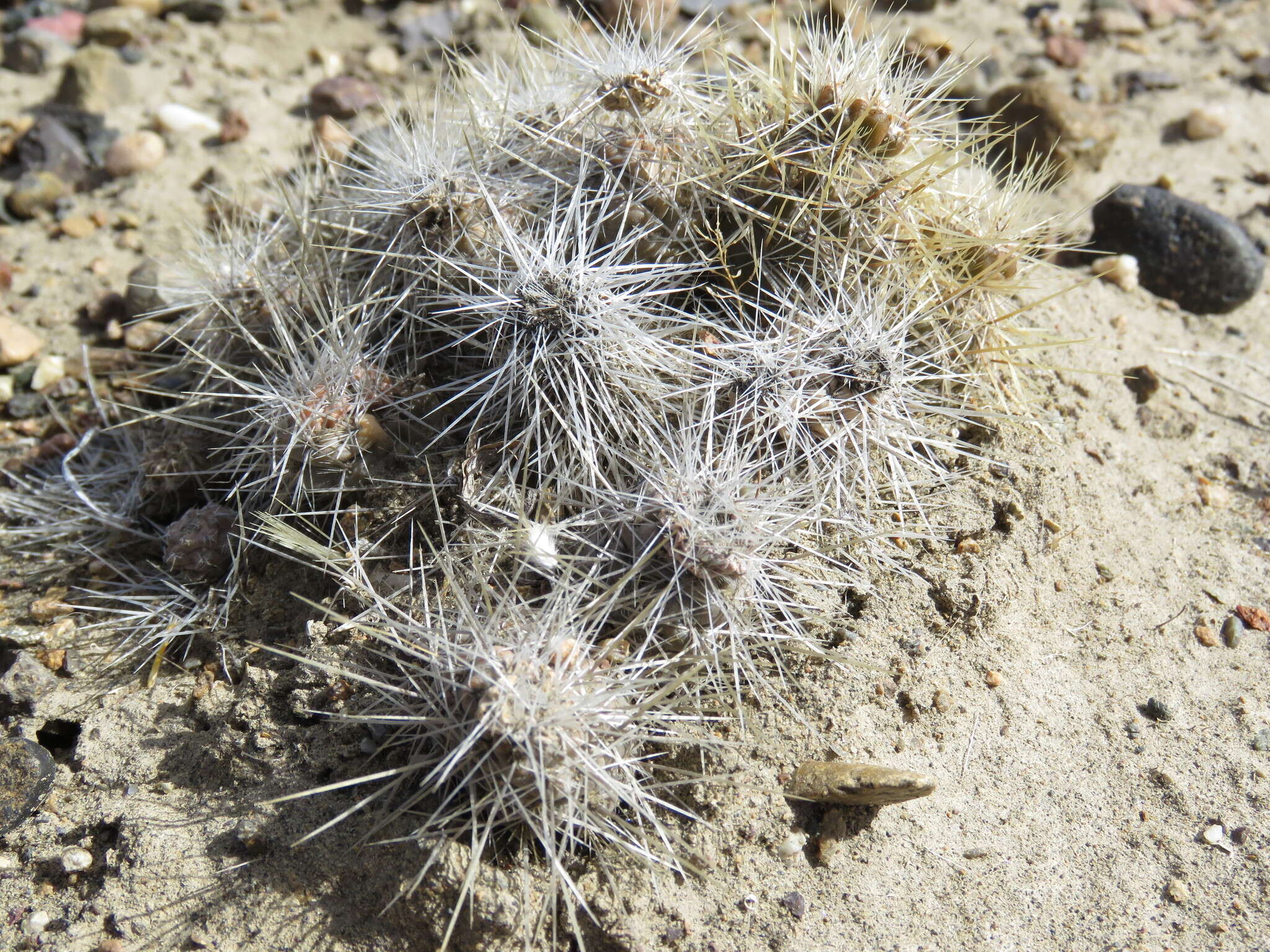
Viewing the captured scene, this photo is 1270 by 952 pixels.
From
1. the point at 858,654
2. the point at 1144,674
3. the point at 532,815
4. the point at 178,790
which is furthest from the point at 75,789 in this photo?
the point at 1144,674

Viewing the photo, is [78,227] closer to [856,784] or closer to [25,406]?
[25,406]

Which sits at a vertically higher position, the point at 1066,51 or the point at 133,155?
the point at 1066,51

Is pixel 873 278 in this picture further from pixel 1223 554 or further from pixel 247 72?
pixel 247 72

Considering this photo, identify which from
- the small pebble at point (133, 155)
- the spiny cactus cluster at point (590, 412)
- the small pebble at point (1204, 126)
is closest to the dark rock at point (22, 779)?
the spiny cactus cluster at point (590, 412)

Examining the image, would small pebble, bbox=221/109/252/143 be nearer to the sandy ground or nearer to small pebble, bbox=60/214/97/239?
small pebble, bbox=60/214/97/239

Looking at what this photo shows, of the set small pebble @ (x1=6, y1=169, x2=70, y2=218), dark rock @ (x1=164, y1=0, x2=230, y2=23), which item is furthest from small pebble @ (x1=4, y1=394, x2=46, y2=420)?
dark rock @ (x1=164, y1=0, x2=230, y2=23)

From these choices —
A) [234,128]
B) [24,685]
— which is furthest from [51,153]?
[24,685]

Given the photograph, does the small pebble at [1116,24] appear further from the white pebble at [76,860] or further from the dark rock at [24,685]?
the white pebble at [76,860]
